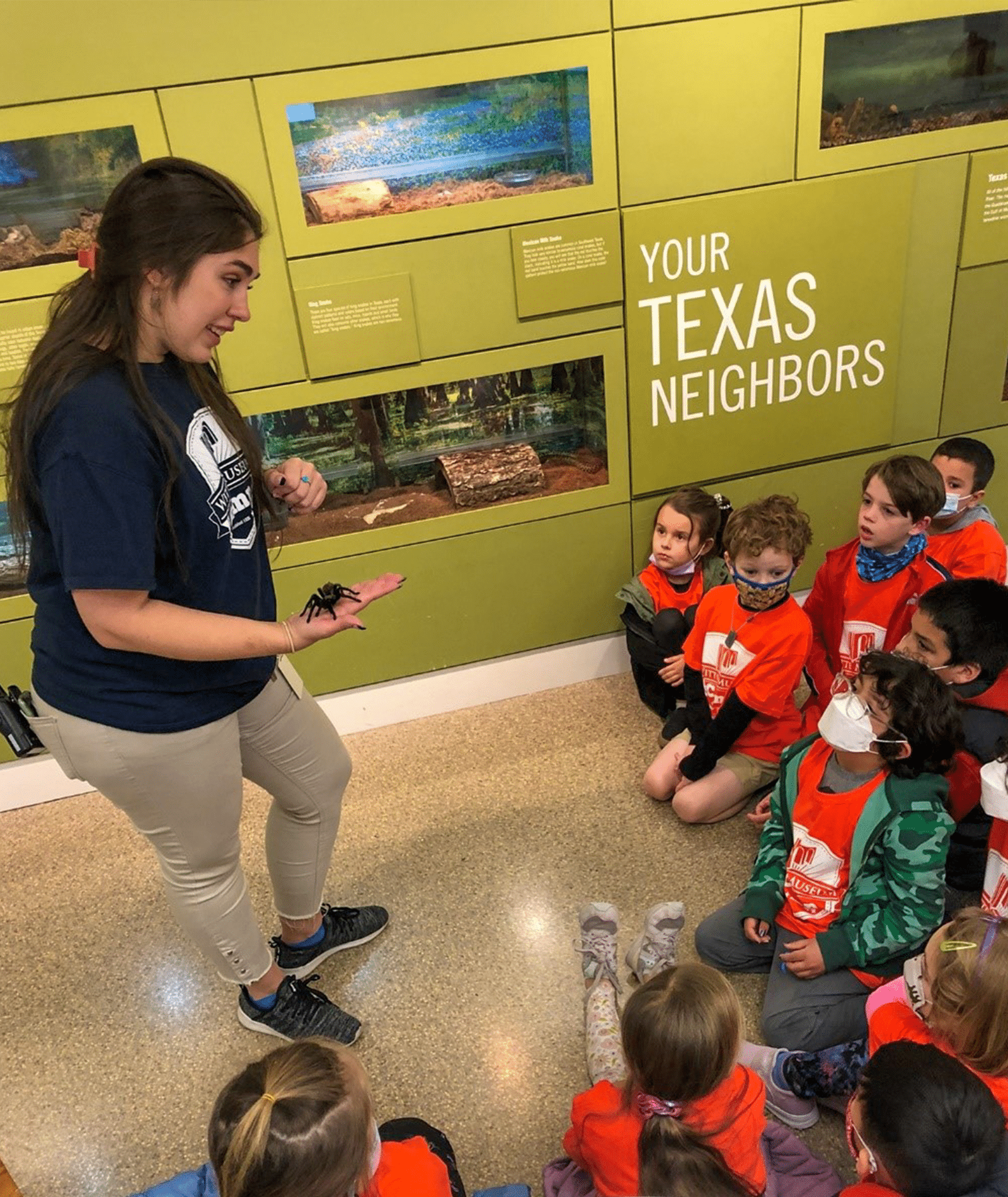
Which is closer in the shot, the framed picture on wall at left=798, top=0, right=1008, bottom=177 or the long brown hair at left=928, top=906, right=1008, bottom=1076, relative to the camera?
the long brown hair at left=928, top=906, right=1008, bottom=1076

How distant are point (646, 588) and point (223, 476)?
1793 mm

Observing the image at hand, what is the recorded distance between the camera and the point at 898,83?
2.72 meters

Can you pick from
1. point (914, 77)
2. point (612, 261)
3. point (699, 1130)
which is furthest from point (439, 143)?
point (699, 1130)

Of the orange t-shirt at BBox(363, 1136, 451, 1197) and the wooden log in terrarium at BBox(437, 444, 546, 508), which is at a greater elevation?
the wooden log in terrarium at BBox(437, 444, 546, 508)

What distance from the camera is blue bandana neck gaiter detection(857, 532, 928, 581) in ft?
8.16

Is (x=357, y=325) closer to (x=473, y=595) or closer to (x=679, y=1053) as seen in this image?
(x=473, y=595)

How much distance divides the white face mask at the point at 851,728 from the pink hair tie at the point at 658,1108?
0.78 m

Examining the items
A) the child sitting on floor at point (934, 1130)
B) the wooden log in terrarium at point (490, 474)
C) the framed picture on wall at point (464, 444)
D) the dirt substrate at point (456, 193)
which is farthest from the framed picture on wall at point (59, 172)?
the child sitting on floor at point (934, 1130)

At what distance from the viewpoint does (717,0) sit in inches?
96.6

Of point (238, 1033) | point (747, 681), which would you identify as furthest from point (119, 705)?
point (747, 681)

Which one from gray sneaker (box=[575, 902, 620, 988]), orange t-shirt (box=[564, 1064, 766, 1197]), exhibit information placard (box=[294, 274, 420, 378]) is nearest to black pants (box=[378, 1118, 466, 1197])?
orange t-shirt (box=[564, 1064, 766, 1197])

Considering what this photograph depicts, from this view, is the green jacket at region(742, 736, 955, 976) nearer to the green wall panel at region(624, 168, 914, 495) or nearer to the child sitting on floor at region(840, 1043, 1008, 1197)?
the child sitting on floor at region(840, 1043, 1008, 1197)

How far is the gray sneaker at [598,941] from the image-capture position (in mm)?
2082

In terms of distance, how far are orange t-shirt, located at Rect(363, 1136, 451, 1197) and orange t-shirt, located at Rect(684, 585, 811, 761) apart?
1.42 meters
